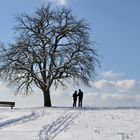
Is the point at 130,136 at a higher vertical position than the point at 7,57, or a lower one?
lower

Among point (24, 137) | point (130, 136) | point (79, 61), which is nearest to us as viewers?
point (24, 137)

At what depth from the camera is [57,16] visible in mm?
51719

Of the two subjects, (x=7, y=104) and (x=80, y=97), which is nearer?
(x=7, y=104)

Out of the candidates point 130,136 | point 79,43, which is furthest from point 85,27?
point 130,136

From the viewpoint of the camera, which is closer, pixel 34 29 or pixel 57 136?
pixel 57 136

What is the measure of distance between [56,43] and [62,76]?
3967mm

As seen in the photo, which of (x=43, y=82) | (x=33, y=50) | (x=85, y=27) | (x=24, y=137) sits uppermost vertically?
(x=85, y=27)

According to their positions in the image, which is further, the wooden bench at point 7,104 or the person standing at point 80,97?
the person standing at point 80,97

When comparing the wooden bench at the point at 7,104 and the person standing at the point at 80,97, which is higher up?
the person standing at the point at 80,97

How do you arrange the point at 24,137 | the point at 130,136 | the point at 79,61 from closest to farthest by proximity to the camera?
the point at 24,137 < the point at 130,136 < the point at 79,61

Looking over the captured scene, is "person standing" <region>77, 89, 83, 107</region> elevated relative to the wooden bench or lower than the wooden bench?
elevated

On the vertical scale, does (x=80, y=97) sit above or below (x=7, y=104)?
above

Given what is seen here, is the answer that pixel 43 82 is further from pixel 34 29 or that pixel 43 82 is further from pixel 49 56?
pixel 34 29

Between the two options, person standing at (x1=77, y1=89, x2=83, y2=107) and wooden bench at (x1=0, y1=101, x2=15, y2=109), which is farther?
person standing at (x1=77, y1=89, x2=83, y2=107)
